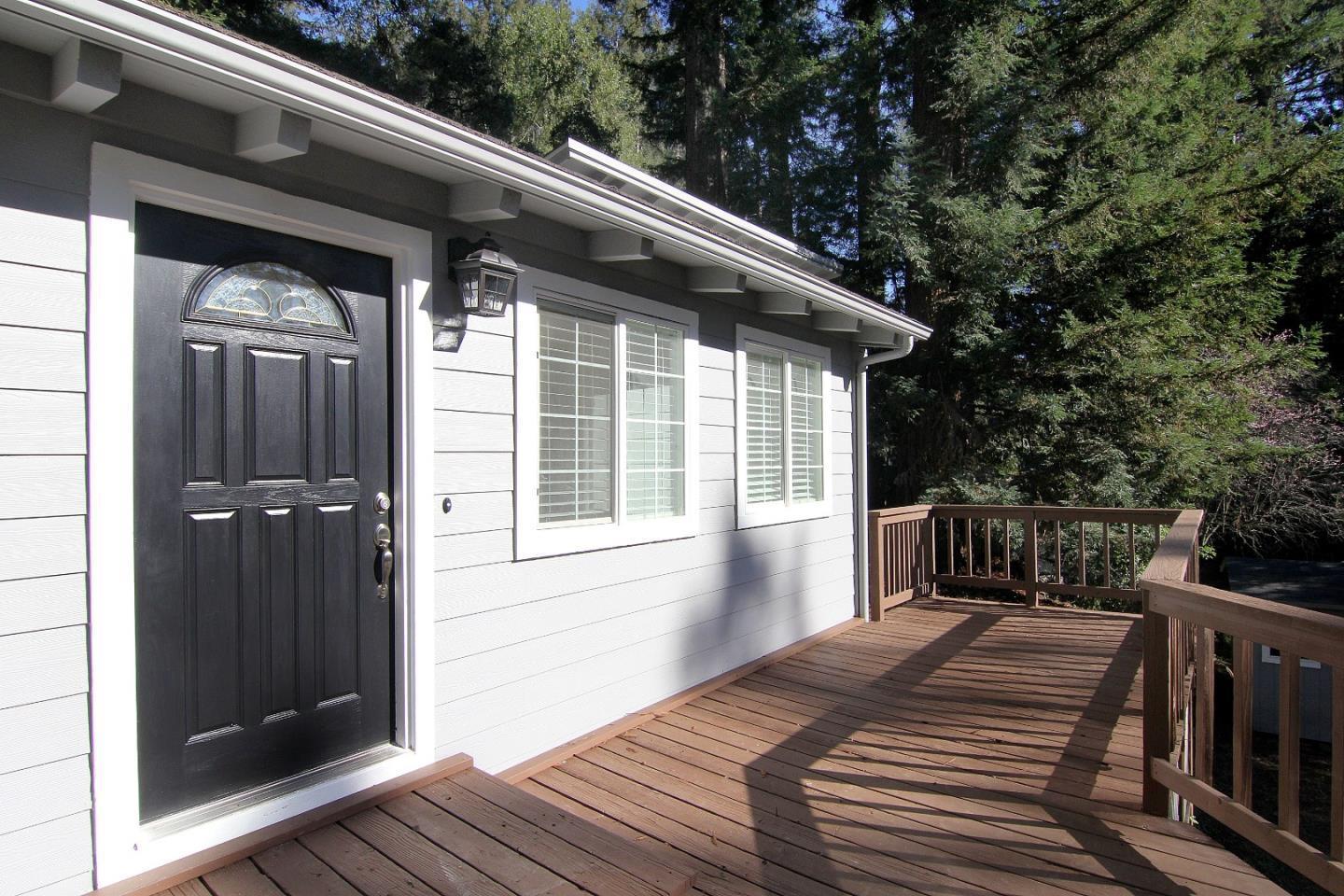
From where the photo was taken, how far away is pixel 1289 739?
2162mm

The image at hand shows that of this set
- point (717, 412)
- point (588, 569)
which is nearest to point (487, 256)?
point (588, 569)

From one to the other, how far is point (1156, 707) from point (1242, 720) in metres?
0.43

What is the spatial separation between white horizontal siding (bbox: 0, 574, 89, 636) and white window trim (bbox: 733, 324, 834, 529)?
10.3 ft

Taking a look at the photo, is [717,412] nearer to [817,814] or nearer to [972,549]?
[817,814]

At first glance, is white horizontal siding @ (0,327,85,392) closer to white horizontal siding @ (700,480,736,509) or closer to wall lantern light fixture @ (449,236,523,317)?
wall lantern light fixture @ (449,236,523,317)

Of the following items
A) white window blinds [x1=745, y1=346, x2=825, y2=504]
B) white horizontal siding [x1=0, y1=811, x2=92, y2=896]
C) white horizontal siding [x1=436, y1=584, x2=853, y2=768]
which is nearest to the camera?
white horizontal siding [x1=0, y1=811, x2=92, y2=896]

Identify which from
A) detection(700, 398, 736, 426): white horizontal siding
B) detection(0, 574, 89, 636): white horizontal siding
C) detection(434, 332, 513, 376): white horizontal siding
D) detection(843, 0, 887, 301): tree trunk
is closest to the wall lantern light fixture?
detection(434, 332, 513, 376): white horizontal siding

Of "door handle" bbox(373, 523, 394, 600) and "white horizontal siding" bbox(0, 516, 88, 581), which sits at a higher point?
"white horizontal siding" bbox(0, 516, 88, 581)

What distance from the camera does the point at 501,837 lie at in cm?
225

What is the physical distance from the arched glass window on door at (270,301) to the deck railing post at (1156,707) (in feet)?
9.92

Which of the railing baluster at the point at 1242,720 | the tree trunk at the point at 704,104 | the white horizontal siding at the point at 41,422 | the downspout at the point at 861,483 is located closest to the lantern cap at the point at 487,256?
the white horizontal siding at the point at 41,422

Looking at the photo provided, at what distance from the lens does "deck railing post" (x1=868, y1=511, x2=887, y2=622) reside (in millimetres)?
5992

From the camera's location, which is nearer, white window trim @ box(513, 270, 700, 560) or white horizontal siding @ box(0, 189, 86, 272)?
white horizontal siding @ box(0, 189, 86, 272)

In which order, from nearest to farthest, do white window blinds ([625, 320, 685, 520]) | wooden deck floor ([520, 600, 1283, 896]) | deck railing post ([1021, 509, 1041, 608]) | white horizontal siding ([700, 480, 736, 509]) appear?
wooden deck floor ([520, 600, 1283, 896]), white window blinds ([625, 320, 685, 520]), white horizontal siding ([700, 480, 736, 509]), deck railing post ([1021, 509, 1041, 608])
